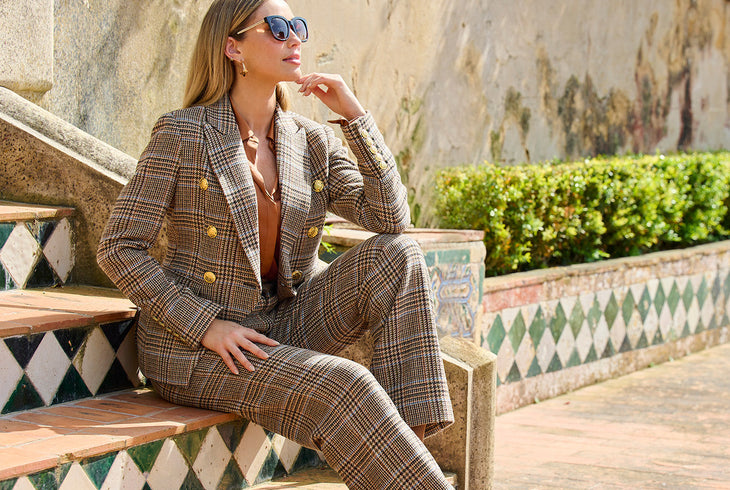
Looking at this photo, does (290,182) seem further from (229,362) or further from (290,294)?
(229,362)

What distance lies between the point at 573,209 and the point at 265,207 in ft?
12.3

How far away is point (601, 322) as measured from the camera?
20.5 ft

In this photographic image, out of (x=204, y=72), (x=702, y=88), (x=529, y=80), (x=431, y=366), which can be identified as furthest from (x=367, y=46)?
(x=702, y=88)

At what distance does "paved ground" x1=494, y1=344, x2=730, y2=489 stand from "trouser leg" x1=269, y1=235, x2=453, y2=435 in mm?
1181

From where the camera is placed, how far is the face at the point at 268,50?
3066mm

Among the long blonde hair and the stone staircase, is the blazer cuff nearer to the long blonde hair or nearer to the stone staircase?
the long blonde hair

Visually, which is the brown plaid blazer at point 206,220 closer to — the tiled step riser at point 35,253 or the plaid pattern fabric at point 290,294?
the plaid pattern fabric at point 290,294

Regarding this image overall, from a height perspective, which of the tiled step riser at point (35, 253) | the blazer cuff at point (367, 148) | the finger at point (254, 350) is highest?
the blazer cuff at point (367, 148)

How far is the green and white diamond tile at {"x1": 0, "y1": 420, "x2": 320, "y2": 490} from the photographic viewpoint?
2449 millimetres

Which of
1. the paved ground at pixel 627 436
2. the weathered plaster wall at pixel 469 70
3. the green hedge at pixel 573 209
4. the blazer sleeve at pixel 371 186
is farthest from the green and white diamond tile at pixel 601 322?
the blazer sleeve at pixel 371 186

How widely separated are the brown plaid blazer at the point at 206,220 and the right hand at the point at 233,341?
0.04 meters

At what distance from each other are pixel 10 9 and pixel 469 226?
310 centimetres

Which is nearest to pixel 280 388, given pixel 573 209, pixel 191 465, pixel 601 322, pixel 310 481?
pixel 191 465

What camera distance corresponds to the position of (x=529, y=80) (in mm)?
7750
